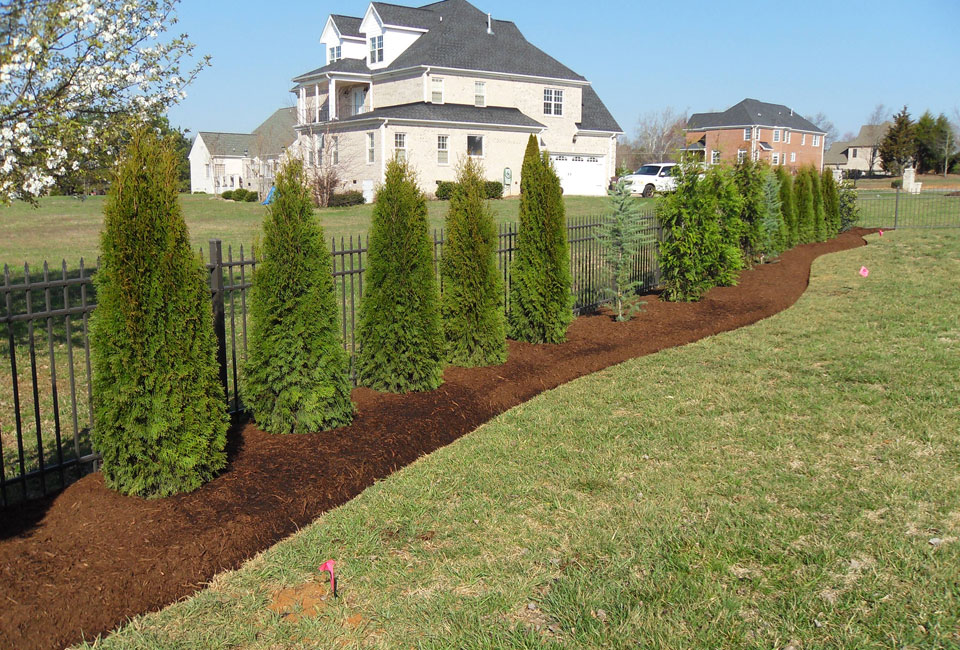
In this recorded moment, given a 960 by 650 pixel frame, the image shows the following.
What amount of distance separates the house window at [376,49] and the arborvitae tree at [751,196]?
2694cm

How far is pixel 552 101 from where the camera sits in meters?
39.9

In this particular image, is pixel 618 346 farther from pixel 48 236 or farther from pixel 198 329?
pixel 48 236

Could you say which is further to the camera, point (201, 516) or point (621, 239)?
point (621, 239)

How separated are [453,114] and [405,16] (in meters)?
6.85

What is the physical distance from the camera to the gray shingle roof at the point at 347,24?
3959cm

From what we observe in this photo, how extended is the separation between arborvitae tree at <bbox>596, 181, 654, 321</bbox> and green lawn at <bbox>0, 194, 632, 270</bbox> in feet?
20.8

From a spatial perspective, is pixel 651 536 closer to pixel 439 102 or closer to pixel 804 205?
pixel 804 205

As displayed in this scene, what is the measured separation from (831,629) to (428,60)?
115 ft

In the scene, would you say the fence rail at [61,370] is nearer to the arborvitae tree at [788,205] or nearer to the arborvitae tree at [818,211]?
the arborvitae tree at [788,205]

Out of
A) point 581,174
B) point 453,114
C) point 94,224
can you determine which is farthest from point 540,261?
point 581,174

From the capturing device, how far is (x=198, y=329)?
16.2 ft

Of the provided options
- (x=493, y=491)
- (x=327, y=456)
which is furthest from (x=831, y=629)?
(x=327, y=456)

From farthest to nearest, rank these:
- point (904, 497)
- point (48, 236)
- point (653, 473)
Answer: point (48, 236)
point (653, 473)
point (904, 497)

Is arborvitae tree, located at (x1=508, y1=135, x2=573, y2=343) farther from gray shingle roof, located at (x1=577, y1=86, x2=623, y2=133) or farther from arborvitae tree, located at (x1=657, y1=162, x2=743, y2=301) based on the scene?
gray shingle roof, located at (x1=577, y1=86, x2=623, y2=133)
